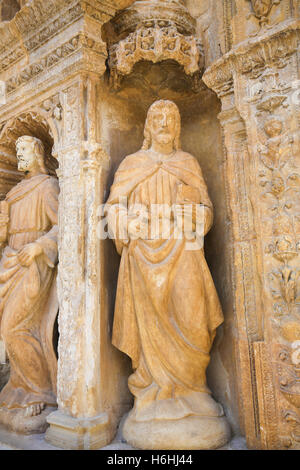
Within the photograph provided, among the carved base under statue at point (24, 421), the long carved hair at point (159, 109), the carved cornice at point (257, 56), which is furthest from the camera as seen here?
the long carved hair at point (159, 109)

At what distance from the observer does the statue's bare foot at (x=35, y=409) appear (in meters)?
3.55

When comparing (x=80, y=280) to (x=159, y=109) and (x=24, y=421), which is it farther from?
(x=159, y=109)

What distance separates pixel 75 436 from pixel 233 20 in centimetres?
337

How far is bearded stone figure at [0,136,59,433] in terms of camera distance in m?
3.69

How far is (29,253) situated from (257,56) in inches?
96.6

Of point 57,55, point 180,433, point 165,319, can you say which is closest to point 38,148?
point 57,55

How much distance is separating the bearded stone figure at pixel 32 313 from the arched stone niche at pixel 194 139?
24.0 inches

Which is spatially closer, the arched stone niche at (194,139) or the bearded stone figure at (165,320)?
the bearded stone figure at (165,320)

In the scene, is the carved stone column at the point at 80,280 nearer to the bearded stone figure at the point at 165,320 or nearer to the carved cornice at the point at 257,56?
the bearded stone figure at the point at 165,320

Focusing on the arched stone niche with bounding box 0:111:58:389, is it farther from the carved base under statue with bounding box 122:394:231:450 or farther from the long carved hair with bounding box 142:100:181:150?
the carved base under statue with bounding box 122:394:231:450

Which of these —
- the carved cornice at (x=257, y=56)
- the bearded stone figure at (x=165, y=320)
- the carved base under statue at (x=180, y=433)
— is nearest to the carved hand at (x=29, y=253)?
the bearded stone figure at (x=165, y=320)

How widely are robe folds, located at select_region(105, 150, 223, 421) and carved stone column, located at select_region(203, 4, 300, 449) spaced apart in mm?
313

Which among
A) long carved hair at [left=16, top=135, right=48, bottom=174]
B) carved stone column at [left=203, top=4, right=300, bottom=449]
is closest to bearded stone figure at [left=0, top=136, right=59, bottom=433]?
long carved hair at [left=16, top=135, right=48, bottom=174]

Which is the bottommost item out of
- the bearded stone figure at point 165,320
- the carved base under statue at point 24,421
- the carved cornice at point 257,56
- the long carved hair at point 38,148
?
the carved base under statue at point 24,421
